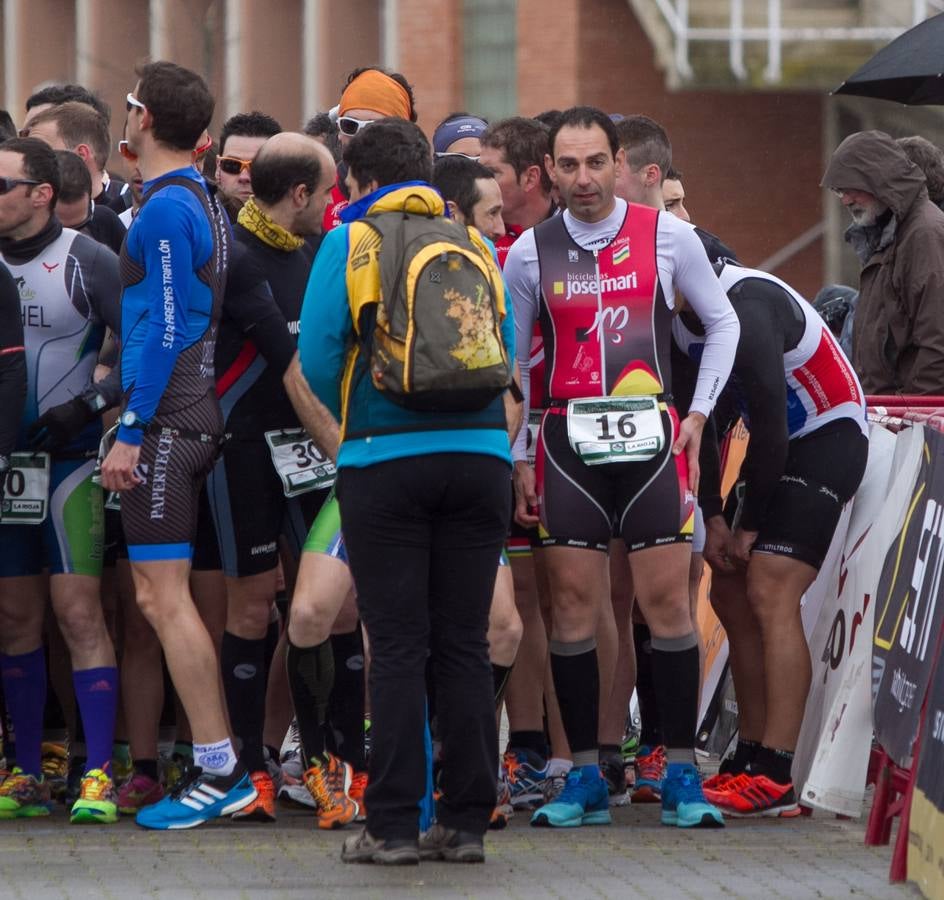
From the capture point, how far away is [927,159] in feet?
32.7

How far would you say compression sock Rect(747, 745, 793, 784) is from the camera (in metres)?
7.72

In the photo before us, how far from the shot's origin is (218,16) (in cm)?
2595

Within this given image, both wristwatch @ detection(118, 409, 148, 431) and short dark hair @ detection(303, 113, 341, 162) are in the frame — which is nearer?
wristwatch @ detection(118, 409, 148, 431)

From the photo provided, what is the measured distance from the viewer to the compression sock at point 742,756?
800 cm

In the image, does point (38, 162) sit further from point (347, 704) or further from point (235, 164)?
point (347, 704)

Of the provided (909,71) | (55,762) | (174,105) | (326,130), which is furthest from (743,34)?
(174,105)

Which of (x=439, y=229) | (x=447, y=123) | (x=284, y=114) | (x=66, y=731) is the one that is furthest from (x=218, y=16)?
(x=439, y=229)

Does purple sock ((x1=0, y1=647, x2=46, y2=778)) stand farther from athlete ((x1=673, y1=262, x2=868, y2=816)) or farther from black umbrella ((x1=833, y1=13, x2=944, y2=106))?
black umbrella ((x1=833, y1=13, x2=944, y2=106))

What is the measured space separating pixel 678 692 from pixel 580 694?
1.05 ft

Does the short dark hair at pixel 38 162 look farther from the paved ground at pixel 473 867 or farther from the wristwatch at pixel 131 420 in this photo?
the paved ground at pixel 473 867

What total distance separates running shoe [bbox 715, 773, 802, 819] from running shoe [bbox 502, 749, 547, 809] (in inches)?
24.9

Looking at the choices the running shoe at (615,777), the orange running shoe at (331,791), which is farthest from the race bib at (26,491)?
the running shoe at (615,777)

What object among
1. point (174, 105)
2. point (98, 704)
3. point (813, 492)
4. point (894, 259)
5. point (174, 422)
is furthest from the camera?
point (894, 259)

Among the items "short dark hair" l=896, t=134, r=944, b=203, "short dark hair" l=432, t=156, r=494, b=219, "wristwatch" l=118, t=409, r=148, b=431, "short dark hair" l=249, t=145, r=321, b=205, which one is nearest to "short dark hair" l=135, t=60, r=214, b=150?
"short dark hair" l=249, t=145, r=321, b=205
